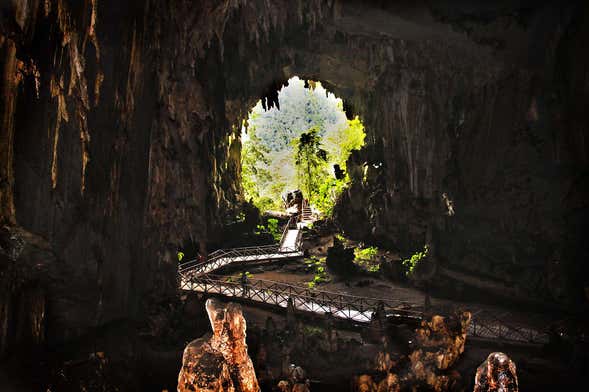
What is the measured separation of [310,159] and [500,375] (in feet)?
83.0

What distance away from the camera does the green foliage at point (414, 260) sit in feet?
66.1

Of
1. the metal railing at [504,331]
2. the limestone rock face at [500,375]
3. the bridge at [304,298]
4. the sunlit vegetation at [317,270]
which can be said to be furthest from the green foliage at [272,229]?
the limestone rock face at [500,375]

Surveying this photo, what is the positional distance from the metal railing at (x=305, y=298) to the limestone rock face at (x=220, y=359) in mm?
5290

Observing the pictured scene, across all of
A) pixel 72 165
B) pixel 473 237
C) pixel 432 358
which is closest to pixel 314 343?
pixel 432 358

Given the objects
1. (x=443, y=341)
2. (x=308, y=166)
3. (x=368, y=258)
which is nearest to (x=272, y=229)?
(x=368, y=258)

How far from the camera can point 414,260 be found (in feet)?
67.6

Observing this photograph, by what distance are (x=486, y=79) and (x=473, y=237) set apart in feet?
20.9

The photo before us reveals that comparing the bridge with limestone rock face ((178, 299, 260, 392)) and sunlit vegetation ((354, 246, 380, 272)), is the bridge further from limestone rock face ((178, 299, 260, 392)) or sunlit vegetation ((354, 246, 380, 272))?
limestone rock face ((178, 299, 260, 392))

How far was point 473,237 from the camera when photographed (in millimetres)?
19047

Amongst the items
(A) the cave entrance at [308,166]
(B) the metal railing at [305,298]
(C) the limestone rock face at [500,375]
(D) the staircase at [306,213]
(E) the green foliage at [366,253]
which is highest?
(A) the cave entrance at [308,166]

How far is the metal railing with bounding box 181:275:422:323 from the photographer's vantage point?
15.0 m

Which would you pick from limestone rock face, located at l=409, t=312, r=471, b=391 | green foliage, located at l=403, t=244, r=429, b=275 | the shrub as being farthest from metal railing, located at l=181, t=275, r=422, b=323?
green foliage, located at l=403, t=244, r=429, b=275

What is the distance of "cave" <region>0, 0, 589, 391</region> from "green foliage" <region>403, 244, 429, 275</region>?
229mm

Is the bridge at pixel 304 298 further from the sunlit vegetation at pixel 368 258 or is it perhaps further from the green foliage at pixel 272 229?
the sunlit vegetation at pixel 368 258
